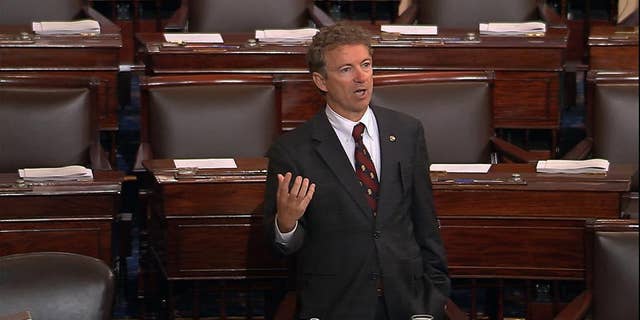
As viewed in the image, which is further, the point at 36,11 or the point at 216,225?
the point at 36,11

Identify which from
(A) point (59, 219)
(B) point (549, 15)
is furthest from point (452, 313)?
(B) point (549, 15)

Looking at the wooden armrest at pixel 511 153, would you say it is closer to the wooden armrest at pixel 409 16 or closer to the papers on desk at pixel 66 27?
the wooden armrest at pixel 409 16

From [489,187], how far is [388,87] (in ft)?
1.27

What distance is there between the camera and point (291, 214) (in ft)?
7.22

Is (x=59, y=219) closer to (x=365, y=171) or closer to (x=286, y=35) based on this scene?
(x=365, y=171)

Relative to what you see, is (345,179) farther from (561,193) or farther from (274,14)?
(274,14)

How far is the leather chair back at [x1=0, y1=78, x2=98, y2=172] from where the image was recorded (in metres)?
2.99

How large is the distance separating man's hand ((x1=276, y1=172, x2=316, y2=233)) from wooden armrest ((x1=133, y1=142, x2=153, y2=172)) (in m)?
0.78

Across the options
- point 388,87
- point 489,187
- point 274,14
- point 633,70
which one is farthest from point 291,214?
point 274,14

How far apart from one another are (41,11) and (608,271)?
6.56ft

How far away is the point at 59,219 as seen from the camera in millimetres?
2713

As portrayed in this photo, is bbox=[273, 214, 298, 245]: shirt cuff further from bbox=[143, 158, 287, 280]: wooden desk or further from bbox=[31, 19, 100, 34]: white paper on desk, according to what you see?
bbox=[31, 19, 100, 34]: white paper on desk

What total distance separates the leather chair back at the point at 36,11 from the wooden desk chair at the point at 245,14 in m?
0.28

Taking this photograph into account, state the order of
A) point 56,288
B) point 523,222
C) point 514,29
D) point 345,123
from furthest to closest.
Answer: point 514,29, point 523,222, point 345,123, point 56,288
